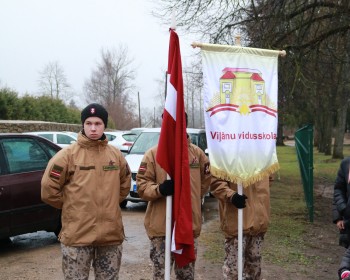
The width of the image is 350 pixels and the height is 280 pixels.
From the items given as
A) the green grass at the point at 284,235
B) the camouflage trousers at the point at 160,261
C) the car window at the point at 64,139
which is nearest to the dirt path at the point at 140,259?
the green grass at the point at 284,235

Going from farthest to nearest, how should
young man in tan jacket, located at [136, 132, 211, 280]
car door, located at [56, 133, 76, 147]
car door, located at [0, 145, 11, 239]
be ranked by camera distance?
car door, located at [56, 133, 76, 147]
car door, located at [0, 145, 11, 239]
young man in tan jacket, located at [136, 132, 211, 280]

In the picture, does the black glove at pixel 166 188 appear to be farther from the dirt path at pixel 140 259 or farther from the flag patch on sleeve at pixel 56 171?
the dirt path at pixel 140 259

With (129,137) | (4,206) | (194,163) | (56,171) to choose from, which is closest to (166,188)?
(194,163)

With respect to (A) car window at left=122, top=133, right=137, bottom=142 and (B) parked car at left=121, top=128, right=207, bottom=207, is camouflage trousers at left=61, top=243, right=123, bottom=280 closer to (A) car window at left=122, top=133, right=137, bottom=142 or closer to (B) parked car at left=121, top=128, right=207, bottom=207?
(B) parked car at left=121, top=128, right=207, bottom=207

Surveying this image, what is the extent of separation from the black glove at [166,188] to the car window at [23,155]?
11.1ft

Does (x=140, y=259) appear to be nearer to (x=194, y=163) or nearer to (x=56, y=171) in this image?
(x=194, y=163)

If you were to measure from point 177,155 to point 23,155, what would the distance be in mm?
3631

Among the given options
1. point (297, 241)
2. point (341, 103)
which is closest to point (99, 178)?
point (297, 241)

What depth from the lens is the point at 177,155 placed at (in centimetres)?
362

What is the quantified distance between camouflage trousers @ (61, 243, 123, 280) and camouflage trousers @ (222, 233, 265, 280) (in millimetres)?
1046

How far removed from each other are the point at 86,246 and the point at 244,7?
28.3ft

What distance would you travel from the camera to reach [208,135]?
155 inches

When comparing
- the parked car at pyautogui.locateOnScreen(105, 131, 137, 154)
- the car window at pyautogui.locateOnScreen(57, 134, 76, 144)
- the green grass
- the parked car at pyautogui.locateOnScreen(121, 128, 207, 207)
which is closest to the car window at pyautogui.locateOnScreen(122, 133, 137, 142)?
the parked car at pyautogui.locateOnScreen(105, 131, 137, 154)

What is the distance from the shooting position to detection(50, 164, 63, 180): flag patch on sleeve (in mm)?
3518
